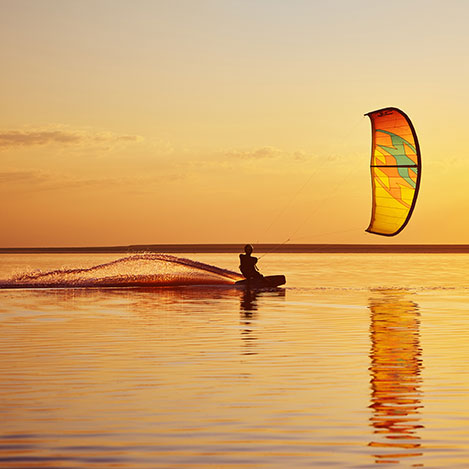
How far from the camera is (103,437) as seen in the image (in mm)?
9859

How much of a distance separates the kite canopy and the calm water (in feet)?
25.1

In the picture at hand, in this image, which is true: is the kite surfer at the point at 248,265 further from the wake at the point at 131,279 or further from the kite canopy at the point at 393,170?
the kite canopy at the point at 393,170

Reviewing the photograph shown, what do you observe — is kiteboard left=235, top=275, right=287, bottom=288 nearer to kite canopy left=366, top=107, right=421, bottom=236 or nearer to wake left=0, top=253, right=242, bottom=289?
wake left=0, top=253, right=242, bottom=289

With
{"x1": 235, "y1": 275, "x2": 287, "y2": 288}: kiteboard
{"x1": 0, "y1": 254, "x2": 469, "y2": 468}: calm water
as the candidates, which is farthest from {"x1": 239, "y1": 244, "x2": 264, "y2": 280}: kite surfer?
{"x1": 0, "y1": 254, "x2": 469, "y2": 468}: calm water

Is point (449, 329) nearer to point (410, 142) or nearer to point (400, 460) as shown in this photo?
point (410, 142)

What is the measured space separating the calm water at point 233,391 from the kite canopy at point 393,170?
7.64 meters

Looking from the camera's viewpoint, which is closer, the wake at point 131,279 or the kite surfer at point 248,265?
the kite surfer at point 248,265

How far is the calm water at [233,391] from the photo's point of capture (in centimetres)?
931

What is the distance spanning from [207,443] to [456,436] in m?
2.91

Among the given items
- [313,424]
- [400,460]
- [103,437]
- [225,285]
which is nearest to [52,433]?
[103,437]

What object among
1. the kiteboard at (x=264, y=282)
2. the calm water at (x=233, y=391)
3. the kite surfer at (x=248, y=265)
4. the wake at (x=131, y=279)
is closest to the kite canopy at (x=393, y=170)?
the kite surfer at (x=248, y=265)

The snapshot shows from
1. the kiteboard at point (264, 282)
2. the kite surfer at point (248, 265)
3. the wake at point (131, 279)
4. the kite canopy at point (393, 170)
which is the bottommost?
the wake at point (131, 279)

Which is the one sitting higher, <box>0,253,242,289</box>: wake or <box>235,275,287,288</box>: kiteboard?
<box>235,275,287,288</box>: kiteboard

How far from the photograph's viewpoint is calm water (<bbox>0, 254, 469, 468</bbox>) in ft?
30.6
